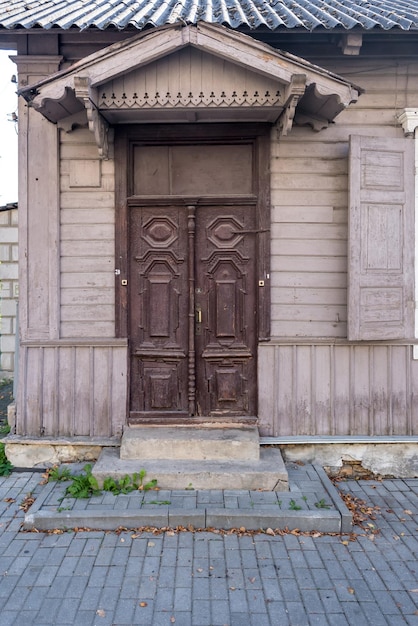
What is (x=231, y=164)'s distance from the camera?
17.2 ft

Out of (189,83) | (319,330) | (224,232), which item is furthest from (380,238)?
(189,83)

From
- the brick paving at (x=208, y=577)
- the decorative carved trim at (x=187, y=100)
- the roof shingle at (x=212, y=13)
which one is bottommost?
the brick paving at (x=208, y=577)

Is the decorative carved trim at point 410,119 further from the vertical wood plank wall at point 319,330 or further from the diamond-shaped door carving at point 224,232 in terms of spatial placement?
the diamond-shaped door carving at point 224,232

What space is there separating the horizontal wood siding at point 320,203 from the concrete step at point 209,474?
1.41 m

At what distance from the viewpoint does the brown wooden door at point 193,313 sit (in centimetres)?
523

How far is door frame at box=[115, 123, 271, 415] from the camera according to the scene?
5.13 m

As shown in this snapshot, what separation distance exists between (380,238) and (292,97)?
1625 mm

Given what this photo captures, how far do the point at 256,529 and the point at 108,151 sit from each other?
3.84 meters

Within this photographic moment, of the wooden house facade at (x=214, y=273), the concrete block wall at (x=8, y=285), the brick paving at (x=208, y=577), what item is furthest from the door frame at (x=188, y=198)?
the concrete block wall at (x=8, y=285)

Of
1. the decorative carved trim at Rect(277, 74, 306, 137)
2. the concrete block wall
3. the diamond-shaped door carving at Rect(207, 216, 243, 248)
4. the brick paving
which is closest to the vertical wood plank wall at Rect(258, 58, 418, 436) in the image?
the diamond-shaped door carving at Rect(207, 216, 243, 248)

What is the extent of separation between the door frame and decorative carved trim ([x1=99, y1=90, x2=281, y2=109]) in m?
0.58

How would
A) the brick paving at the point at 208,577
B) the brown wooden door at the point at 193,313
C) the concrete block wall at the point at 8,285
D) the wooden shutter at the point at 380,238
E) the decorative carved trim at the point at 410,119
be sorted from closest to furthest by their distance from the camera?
the brick paving at the point at 208,577 → the wooden shutter at the point at 380,238 → the decorative carved trim at the point at 410,119 → the brown wooden door at the point at 193,313 → the concrete block wall at the point at 8,285

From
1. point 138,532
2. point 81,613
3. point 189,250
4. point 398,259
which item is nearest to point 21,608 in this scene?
point 81,613

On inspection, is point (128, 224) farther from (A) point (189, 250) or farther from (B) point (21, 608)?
(B) point (21, 608)
